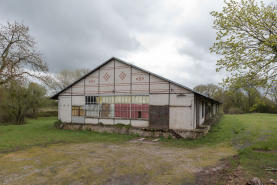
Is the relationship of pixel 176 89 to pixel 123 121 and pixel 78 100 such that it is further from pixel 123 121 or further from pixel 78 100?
pixel 78 100

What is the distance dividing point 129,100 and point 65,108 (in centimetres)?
697

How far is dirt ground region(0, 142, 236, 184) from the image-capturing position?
18.2ft

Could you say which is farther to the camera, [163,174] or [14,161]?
[14,161]

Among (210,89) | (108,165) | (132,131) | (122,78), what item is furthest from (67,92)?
(210,89)

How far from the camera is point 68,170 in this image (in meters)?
6.30

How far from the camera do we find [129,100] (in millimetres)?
14242

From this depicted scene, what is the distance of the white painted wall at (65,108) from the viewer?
16.9m

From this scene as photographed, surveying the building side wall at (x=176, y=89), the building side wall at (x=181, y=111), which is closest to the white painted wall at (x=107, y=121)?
the building side wall at (x=181, y=111)

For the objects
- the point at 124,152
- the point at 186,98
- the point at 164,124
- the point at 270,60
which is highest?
the point at 270,60

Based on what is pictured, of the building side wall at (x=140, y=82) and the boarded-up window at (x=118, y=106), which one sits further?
the boarded-up window at (x=118, y=106)

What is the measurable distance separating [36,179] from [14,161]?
8.80 feet

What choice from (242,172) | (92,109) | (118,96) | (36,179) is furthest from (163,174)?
(92,109)

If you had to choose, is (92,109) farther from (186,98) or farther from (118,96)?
(186,98)

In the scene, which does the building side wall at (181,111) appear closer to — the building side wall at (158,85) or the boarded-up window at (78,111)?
the building side wall at (158,85)
